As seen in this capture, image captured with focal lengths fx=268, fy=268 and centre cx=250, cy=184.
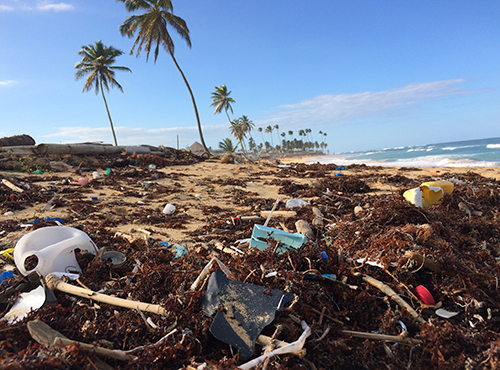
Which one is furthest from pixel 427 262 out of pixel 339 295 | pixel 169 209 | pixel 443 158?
pixel 443 158

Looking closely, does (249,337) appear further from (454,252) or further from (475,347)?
(454,252)

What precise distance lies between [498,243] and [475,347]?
2131 mm

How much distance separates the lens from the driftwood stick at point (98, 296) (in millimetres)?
1957

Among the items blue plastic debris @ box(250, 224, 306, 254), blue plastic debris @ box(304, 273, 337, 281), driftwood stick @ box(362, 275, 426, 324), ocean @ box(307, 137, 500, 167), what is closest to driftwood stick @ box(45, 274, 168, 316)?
blue plastic debris @ box(304, 273, 337, 281)

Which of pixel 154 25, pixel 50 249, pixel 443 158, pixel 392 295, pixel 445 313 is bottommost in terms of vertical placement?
pixel 443 158

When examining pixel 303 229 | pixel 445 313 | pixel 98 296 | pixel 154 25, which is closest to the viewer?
pixel 445 313

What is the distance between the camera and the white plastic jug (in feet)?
8.38

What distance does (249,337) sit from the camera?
5.44 feet

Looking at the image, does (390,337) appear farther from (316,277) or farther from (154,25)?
(154,25)

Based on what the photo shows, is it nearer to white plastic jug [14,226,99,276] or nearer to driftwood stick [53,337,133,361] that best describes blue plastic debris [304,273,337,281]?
driftwood stick [53,337,133,361]

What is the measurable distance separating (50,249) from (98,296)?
91cm

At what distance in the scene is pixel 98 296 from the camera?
2.16 metres

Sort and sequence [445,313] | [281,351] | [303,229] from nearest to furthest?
[281,351]
[445,313]
[303,229]

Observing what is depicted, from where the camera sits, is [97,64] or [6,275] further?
[97,64]
